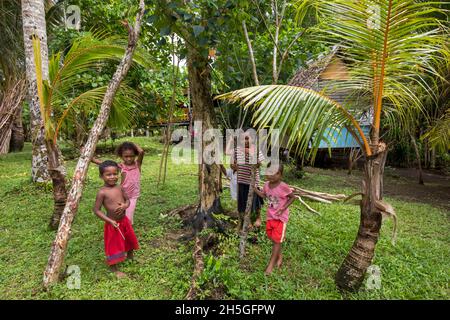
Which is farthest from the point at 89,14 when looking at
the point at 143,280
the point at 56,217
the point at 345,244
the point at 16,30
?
the point at 345,244

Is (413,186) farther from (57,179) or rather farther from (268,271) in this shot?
(57,179)

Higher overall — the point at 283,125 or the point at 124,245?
the point at 283,125

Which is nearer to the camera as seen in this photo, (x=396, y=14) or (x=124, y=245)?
(x=396, y=14)

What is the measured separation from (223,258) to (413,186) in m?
7.66

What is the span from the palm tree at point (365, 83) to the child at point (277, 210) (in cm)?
69

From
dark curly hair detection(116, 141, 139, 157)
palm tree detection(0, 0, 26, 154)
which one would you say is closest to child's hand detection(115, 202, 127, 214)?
dark curly hair detection(116, 141, 139, 157)

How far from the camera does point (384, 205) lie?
246 cm

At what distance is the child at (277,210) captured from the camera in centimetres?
306

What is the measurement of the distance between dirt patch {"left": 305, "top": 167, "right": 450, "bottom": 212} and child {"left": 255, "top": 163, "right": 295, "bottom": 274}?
A: 4953mm

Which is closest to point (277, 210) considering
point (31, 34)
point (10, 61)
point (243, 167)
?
point (243, 167)

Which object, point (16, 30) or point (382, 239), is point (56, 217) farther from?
point (16, 30)

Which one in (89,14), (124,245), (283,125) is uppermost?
(89,14)

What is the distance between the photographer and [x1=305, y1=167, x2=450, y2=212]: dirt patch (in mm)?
7109
